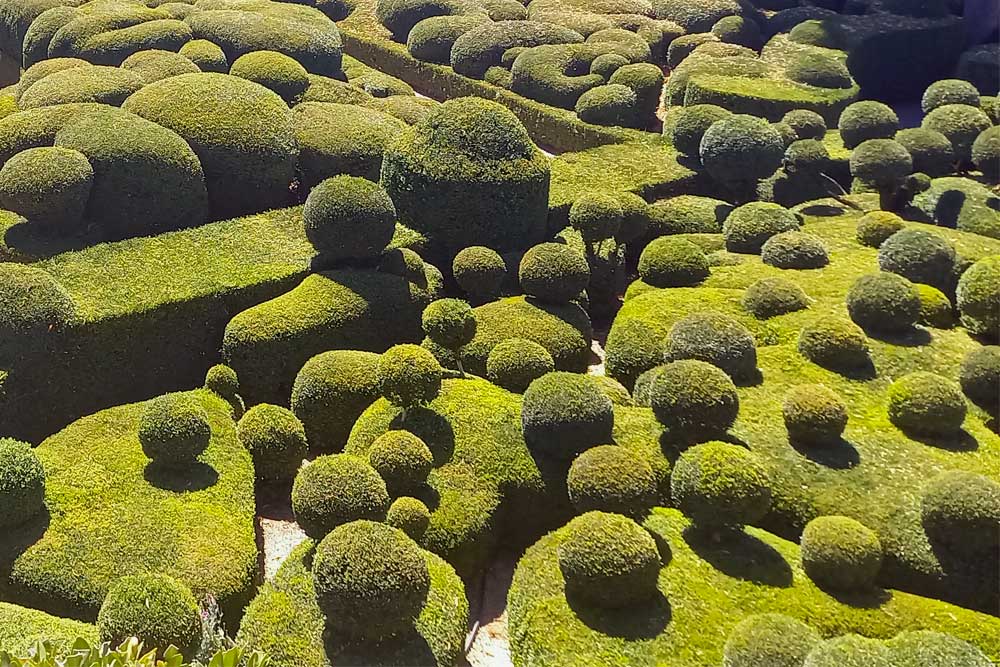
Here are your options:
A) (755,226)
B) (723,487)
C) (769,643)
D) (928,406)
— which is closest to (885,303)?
(928,406)

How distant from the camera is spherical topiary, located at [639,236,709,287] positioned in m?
20.4

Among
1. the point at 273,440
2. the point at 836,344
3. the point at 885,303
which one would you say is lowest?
the point at 273,440

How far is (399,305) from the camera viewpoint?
1872 centimetres

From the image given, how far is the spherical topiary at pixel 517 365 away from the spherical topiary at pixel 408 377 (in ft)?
6.08

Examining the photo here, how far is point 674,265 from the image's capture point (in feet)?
66.8

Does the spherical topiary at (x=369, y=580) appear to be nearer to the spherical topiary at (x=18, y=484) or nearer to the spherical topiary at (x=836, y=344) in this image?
the spherical topiary at (x=18, y=484)

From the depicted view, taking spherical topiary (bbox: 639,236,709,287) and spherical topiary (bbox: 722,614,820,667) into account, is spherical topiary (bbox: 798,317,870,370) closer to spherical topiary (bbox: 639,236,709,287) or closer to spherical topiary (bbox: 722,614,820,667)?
spherical topiary (bbox: 639,236,709,287)

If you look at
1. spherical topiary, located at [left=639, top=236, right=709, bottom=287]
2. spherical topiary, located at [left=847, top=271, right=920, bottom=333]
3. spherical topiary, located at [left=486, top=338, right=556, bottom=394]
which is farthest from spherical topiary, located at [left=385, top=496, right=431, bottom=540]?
spherical topiary, located at [left=847, top=271, right=920, bottom=333]

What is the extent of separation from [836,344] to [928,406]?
2254 mm

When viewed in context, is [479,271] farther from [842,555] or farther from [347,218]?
[842,555]

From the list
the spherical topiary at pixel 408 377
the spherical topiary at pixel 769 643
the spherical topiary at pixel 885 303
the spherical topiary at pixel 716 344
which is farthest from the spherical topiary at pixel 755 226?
the spherical topiary at pixel 769 643

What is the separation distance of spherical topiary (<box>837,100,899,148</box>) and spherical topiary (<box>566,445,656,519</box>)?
56.9ft

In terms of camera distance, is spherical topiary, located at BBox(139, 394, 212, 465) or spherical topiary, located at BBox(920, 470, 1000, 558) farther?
spherical topiary, located at BBox(139, 394, 212, 465)

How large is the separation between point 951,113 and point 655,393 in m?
18.3
